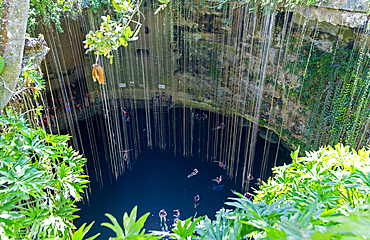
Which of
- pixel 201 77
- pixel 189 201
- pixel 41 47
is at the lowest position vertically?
pixel 189 201

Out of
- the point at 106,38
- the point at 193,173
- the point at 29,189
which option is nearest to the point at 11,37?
the point at 106,38

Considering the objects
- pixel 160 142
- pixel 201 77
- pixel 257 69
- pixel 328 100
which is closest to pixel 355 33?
pixel 328 100

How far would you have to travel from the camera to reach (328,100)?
15.3 feet

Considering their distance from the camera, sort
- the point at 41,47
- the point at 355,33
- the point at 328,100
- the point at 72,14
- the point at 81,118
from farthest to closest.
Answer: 1. the point at 81,118
2. the point at 72,14
3. the point at 328,100
4. the point at 355,33
5. the point at 41,47

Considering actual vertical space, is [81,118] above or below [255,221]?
below

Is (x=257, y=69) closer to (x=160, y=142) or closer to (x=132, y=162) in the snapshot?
(x=160, y=142)

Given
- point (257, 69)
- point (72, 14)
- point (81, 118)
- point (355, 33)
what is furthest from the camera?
point (81, 118)

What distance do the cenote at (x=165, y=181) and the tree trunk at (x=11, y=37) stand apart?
136 inches

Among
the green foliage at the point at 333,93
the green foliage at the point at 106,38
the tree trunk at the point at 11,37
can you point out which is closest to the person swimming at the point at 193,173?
the green foliage at the point at 333,93

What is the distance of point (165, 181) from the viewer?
5.25 m

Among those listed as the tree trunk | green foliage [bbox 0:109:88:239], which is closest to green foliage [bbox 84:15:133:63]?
the tree trunk

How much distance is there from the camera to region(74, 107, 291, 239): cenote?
466 centimetres

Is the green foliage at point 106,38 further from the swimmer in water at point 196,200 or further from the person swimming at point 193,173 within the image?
the person swimming at point 193,173

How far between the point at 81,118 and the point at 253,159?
194 inches
